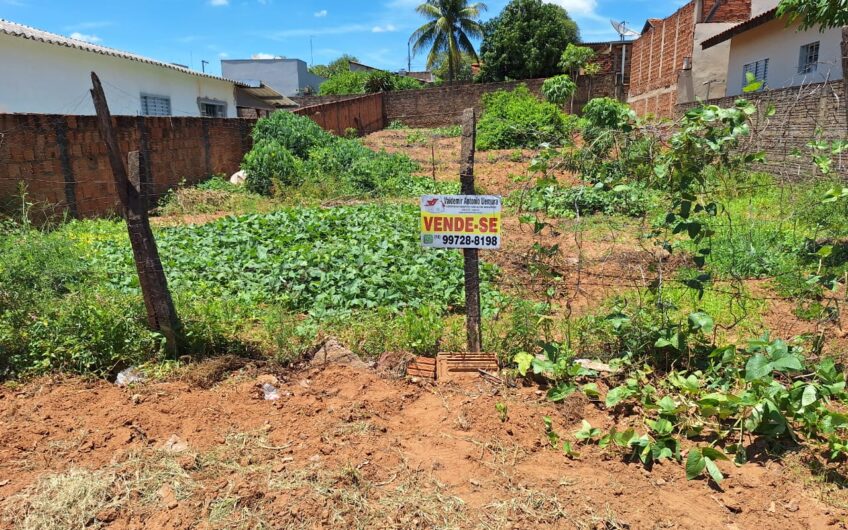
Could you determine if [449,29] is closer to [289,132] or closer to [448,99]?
[448,99]

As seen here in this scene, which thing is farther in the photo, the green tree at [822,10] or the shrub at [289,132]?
the shrub at [289,132]

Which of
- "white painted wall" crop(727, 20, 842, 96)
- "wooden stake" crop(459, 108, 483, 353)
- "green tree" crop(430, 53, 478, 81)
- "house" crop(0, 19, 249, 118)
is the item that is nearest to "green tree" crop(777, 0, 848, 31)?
"wooden stake" crop(459, 108, 483, 353)

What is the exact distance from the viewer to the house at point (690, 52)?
17.8 m

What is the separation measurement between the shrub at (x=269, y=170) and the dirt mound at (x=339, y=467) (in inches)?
322

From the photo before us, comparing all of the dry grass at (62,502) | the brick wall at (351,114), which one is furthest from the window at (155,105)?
the dry grass at (62,502)

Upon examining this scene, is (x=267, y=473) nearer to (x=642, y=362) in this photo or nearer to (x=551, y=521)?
(x=551, y=521)

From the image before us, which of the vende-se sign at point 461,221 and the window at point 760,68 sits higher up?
the window at point 760,68

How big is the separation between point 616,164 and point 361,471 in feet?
7.94

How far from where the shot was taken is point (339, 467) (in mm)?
2662

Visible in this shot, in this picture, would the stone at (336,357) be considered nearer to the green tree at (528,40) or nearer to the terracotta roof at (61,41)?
the terracotta roof at (61,41)

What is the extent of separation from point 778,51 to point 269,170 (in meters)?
12.4

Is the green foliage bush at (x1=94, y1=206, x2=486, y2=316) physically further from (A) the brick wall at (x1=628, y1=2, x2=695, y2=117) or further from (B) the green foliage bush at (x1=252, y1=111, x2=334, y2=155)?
(A) the brick wall at (x1=628, y1=2, x2=695, y2=117)

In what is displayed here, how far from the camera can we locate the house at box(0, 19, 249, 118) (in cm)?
1055

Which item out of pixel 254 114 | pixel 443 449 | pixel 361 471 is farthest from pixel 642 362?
pixel 254 114
